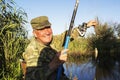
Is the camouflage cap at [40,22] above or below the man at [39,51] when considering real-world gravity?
above

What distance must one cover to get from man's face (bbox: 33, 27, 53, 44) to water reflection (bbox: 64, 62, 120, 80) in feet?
26.6

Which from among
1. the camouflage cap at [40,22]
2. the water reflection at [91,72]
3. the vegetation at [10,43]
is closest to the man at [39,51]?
the camouflage cap at [40,22]

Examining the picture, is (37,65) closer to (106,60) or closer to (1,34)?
(1,34)

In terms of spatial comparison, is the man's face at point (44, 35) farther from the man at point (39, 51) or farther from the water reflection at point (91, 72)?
the water reflection at point (91, 72)

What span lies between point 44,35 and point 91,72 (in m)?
10.5

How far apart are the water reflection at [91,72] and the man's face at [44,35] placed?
26.6ft

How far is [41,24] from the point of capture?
3.04 m

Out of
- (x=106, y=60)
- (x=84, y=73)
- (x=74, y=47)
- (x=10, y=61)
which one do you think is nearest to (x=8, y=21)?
(x=10, y=61)

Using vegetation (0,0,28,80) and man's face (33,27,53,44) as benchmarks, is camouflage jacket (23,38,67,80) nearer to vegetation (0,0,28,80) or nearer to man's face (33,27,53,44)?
man's face (33,27,53,44)

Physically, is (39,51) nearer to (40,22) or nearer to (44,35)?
(44,35)


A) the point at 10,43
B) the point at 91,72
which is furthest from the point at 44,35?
the point at 91,72

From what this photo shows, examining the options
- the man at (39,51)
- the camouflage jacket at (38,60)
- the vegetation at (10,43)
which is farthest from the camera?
the vegetation at (10,43)

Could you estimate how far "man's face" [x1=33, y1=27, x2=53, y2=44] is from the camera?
307 centimetres

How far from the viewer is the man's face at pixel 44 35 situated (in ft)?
10.1
